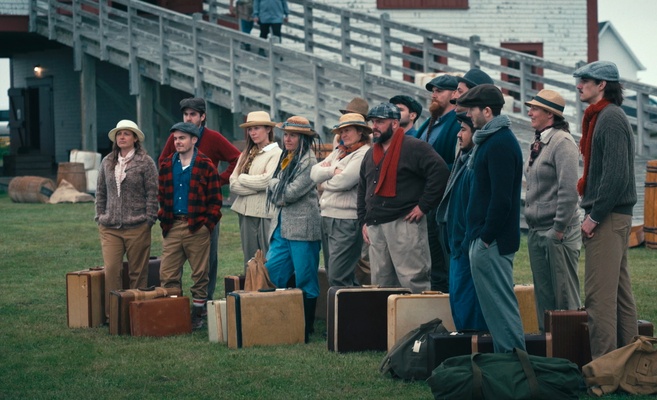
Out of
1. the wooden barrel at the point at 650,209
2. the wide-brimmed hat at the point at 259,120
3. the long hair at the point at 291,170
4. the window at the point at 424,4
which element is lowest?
the wooden barrel at the point at 650,209

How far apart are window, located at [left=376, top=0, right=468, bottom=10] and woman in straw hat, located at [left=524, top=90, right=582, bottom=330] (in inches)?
824

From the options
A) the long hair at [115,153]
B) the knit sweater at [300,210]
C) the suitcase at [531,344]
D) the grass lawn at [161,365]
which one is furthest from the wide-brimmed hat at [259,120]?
the suitcase at [531,344]

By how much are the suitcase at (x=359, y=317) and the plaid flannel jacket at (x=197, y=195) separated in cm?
188

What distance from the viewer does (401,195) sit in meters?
9.53

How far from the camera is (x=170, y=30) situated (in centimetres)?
2528

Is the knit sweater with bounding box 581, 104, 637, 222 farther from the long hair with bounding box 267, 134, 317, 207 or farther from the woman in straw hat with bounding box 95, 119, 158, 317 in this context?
the woman in straw hat with bounding box 95, 119, 158, 317

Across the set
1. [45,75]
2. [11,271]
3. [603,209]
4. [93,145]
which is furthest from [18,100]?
[603,209]

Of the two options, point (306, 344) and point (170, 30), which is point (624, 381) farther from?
point (170, 30)

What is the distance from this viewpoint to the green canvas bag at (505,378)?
23.7ft

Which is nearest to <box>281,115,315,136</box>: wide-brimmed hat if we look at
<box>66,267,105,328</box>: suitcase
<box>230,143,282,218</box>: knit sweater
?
<box>230,143,282,218</box>: knit sweater

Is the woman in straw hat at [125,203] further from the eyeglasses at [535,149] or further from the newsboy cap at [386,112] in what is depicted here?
the eyeglasses at [535,149]

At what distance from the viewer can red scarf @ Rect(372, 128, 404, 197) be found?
9.48 metres

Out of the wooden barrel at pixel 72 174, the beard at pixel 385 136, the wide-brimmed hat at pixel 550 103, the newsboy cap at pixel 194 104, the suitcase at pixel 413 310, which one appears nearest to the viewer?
the suitcase at pixel 413 310

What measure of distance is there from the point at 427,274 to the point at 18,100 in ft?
89.2
